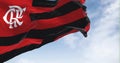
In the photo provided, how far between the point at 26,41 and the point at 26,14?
32.5 inches

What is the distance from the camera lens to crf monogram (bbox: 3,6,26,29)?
20047 millimetres

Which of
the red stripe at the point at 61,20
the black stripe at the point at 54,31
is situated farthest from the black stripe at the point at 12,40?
the red stripe at the point at 61,20

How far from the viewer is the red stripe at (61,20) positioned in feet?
69.4

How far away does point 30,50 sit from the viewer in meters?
20.8

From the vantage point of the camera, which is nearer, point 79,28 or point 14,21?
point 14,21

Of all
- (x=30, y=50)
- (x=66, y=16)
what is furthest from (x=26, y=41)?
(x=66, y=16)

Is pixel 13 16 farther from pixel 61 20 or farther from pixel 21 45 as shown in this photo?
pixel 61 20

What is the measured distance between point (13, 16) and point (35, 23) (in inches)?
36.1

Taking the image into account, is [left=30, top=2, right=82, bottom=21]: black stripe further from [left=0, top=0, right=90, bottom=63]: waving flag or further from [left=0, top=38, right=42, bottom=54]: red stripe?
[left=0, top=38, right=42, bottom=54]: red stripe

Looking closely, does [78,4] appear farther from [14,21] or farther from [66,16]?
[14,21]

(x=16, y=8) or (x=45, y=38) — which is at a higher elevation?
(x=16, y=8)

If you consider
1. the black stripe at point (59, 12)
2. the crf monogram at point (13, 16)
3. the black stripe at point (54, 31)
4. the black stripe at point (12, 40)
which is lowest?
the black stripe at point (54, 31)

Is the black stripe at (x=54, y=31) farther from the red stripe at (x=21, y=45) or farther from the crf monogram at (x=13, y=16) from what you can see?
the crf monogram at (x=13, y=16)

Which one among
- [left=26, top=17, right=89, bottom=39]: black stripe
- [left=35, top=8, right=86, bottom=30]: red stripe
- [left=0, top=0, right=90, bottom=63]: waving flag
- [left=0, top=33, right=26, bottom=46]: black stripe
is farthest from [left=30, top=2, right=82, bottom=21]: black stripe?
[left=0, top=33, right=26, bottom=46]: black stripe
